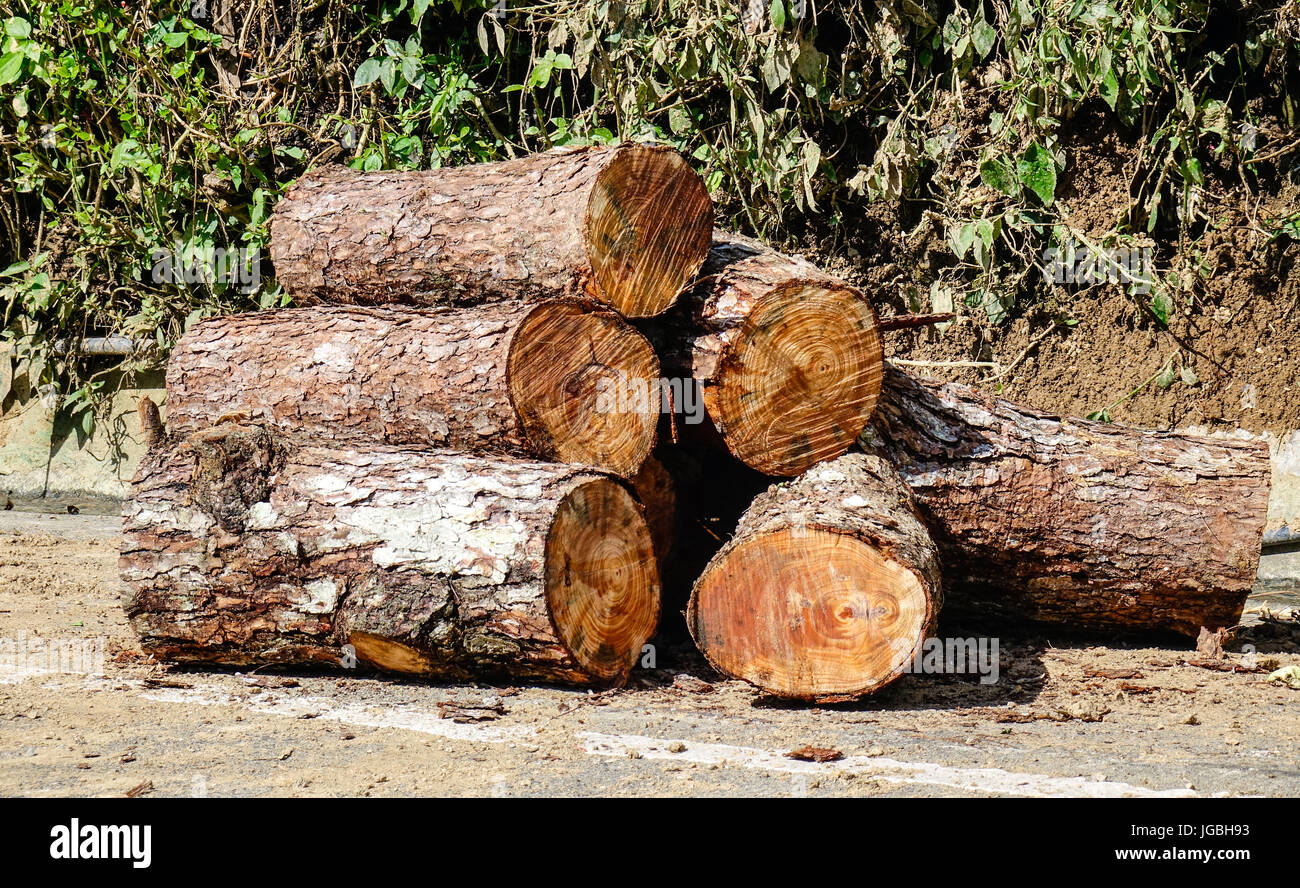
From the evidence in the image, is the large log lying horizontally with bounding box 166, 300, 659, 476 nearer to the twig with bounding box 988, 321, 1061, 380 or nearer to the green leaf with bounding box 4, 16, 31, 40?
the twig with bounding box 988, 321, 1061, 380

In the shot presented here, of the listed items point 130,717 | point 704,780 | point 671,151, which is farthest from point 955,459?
point 130,717

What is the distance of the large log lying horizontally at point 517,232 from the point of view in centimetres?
341

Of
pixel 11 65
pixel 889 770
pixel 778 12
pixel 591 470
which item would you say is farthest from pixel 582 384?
pixel 11 65

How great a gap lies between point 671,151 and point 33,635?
102 inches

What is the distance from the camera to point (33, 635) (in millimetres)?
3955

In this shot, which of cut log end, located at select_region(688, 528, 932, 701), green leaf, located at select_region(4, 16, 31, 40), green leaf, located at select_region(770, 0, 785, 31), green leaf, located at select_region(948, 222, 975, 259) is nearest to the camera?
cut log end, located at select_region(688, 528, 932, 701)

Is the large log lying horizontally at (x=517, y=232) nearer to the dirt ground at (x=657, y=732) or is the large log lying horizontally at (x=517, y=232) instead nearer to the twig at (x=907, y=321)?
the twig at (x=907, y=321)

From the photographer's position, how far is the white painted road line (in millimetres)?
2453

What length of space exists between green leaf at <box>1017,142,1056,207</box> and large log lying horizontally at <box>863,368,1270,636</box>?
1433 millimetres

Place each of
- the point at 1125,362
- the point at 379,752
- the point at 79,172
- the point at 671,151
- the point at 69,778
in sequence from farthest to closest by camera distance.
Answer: the point at 79,172, the point at 1125,362, the point at 671,151, the point at 379,752, the point at 69,778

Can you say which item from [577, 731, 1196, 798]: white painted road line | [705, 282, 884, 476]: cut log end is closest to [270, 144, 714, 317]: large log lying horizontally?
[705, 282, 884, 476]: cut log end

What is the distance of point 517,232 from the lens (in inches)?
138

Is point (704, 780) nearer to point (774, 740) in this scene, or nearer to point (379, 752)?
point (774, 740)

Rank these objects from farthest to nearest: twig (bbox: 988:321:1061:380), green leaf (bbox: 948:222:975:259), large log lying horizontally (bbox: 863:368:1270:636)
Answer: twig (bbox: 988:321:1061:380) → green leaf (bbox: 948:222:975:259) → large log lying horizontally (bbox: 863:368:1270:636)
